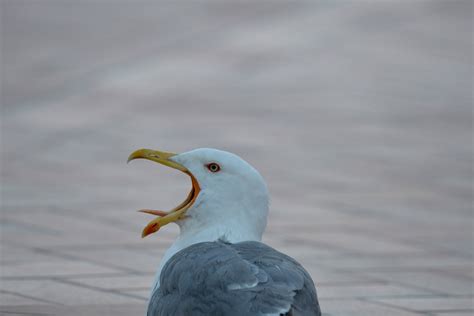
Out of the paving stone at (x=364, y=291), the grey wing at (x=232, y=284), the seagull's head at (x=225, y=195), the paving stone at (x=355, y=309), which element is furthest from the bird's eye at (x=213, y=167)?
the paving stone at (x=364, y=291)

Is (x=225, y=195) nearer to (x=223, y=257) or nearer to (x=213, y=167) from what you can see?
(x=213, y=167)

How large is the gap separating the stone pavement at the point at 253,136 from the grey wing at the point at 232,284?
1.52 m

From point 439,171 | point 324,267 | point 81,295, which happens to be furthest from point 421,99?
point 81,295

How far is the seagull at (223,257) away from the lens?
4.06m

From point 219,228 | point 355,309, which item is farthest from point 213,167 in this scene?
point 355,309

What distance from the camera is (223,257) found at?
4297 mm

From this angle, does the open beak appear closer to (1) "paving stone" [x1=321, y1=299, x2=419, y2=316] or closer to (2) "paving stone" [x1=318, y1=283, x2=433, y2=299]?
(1) "paving stone" [x1=321, y1=299, x2=419, y2=316]

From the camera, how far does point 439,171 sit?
33.4ft

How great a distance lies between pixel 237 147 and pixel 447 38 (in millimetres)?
8204

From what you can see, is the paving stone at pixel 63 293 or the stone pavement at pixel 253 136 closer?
the paving stone at pixel 63 293

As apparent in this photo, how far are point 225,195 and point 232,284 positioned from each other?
0.64 m

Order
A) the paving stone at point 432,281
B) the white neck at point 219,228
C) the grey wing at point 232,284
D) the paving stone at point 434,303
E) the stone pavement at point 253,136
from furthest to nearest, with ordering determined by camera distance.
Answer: the stone pavement at point 253,136
the paving stone at point 432,281
the paving stone at point 434,303
the white neck at point 219,228
the grey wing at point 232,284

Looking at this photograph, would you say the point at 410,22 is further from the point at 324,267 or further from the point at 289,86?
the point at 324,267

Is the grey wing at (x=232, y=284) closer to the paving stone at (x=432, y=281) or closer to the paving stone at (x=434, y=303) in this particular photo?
the paving stone at (x=434, y=303)
